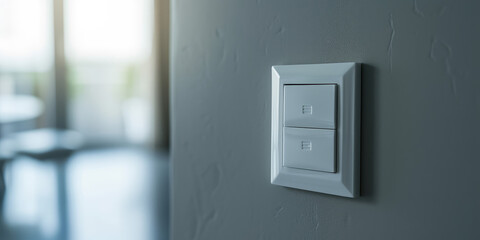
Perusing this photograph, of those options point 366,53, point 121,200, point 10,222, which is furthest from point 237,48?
point 121,200

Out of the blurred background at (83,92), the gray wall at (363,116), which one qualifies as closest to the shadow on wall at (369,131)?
the gray wall at (363,116)

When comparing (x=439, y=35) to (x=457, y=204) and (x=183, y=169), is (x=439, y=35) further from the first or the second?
(x=183, y=169)

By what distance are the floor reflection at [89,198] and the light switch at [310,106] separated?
256cm

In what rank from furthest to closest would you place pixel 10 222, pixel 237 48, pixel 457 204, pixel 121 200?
pixel 121 200, pixel 10 222, pixel 237 48, pixel 457 204

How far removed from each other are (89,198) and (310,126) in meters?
3.68

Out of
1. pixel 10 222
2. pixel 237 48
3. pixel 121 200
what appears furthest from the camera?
pixel 121 200

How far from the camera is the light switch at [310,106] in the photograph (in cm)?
42

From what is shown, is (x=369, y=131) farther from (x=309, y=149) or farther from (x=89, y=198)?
(x=89, y=198)

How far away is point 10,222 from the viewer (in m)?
3.12

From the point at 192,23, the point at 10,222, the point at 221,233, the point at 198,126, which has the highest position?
the point at 192,23

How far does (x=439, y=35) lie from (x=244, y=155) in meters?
0.22

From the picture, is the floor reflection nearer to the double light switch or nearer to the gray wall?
the gray wall

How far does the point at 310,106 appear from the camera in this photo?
1.40 ft

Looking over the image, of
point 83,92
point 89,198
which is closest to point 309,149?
point 89,198
